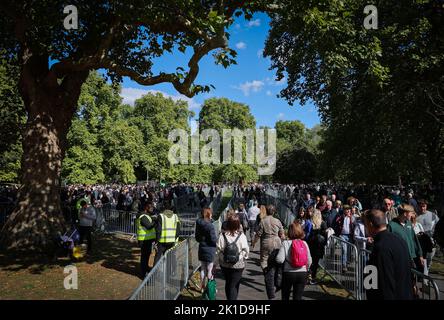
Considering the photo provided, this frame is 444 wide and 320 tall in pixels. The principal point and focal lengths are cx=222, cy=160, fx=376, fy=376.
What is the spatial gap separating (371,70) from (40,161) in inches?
390

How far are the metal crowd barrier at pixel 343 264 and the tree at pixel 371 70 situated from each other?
5222 mm

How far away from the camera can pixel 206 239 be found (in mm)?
7316

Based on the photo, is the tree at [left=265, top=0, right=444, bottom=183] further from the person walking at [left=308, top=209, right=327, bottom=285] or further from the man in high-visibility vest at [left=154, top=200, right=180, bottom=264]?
the man in high-visibility vest at [left=154, top=200, right=180, bottom=264]

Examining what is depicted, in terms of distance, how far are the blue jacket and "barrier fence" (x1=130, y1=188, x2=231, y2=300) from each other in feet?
1.60

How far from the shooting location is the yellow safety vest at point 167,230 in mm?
8235

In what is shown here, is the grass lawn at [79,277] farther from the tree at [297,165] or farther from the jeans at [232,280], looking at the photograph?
the tree at [297,165]

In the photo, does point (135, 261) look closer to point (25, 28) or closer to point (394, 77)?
point (25, 28)

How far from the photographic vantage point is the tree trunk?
10.5m

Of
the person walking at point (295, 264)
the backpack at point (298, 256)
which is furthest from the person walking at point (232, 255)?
the backpack at point (298, 256)

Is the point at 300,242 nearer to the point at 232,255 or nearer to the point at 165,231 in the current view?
the point at 232,255

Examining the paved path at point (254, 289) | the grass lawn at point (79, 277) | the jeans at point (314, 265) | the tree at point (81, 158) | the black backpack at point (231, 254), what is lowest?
the paved path at point (254, 289)

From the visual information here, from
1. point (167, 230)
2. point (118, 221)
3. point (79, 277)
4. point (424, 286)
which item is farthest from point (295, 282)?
point (118, 221)

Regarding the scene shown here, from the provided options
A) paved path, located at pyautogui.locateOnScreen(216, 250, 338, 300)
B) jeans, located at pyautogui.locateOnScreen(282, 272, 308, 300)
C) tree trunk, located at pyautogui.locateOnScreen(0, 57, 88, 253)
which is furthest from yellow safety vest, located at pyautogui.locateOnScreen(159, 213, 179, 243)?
tree trunk, located at pyautogui.locateOnScreen(0, 57, 88, 253)
